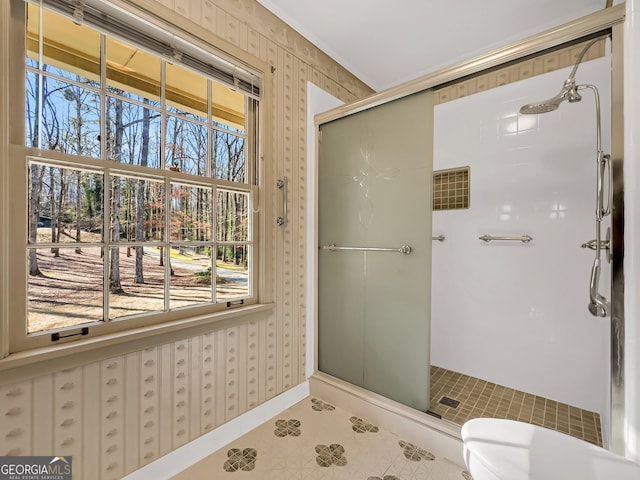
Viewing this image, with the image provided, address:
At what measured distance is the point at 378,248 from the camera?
1821mm

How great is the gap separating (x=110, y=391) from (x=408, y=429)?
1.46m

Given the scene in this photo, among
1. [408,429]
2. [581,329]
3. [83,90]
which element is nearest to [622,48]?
[581,329]

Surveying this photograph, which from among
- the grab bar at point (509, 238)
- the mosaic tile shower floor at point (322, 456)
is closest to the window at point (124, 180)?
the mosaic tile shower floor at point (322, 456)

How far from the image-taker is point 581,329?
72.7 inches

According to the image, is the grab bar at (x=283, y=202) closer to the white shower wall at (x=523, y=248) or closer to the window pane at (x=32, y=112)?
the window pane at (x=32, y=112)

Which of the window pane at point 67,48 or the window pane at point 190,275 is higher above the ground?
the window pane at point 67,48

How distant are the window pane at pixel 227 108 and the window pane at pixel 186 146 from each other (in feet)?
0.42

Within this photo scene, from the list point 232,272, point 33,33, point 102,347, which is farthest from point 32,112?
point 232,272

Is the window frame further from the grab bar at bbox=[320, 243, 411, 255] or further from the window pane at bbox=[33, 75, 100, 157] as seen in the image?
the grab bar at bbox=[320, 243, 411, 255]

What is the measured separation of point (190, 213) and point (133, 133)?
43 cm

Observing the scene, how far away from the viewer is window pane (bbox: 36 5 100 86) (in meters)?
1.12

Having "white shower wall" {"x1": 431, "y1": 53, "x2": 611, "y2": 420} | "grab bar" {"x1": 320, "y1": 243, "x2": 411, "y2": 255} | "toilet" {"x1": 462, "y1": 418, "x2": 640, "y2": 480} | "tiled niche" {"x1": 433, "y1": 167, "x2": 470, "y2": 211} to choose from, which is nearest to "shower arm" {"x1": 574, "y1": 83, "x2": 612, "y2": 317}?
"white shower wall" {"x1": 431, "y1": 53, "x2": 611, "y2": 420}

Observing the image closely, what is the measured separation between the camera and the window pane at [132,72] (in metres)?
1.28

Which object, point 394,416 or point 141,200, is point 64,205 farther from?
point 394,416
